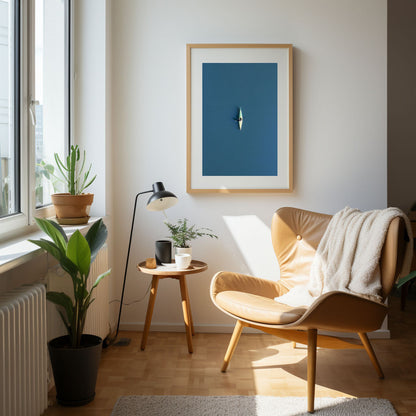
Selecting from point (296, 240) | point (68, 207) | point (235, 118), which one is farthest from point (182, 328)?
point (235, 118)

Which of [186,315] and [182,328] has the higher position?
[186,315]

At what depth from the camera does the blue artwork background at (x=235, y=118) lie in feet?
11.4

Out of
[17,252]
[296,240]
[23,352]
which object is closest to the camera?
[23,352]

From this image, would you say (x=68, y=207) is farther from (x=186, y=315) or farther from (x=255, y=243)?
(x=255, y=243)

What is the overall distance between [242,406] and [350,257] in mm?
996

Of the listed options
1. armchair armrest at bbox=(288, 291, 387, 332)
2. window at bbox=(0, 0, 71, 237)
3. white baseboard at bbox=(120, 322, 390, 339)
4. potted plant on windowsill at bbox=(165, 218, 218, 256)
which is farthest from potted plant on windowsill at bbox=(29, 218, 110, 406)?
white baseboard at bbox=(120, 322, 390, 339)

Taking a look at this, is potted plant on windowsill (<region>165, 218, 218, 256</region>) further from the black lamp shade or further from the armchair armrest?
the armchair armrest

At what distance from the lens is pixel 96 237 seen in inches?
96.6

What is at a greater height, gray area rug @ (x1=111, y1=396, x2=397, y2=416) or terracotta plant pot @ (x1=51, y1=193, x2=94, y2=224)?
terracotta plant pot @ (x1=51, y1=193, x2=94, y2=224)

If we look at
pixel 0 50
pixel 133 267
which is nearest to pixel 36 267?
pixel 0 50

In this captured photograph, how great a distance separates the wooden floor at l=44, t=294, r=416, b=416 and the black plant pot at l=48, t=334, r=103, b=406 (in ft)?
0.17

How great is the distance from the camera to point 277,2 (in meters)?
3.47

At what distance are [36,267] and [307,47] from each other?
2301mm

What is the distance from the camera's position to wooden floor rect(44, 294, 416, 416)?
2.56 meters
